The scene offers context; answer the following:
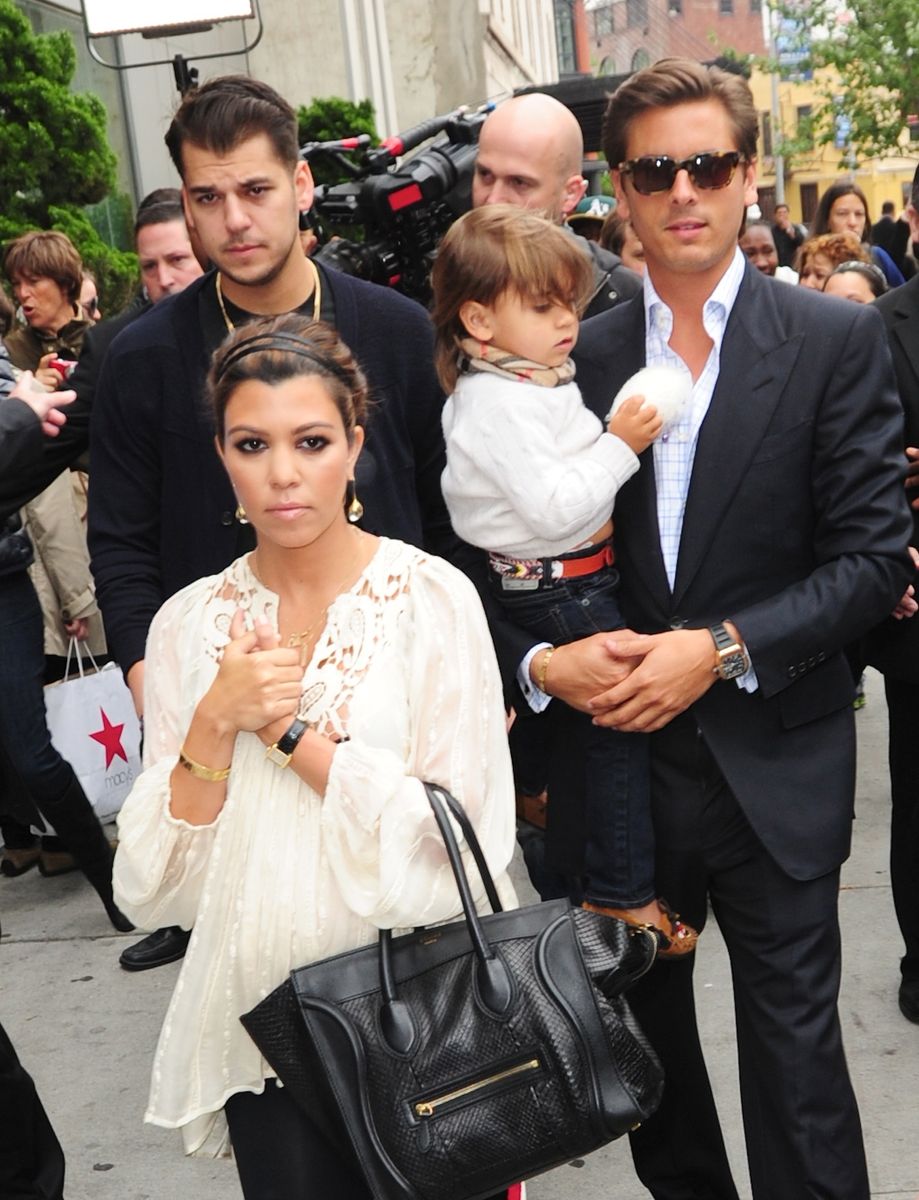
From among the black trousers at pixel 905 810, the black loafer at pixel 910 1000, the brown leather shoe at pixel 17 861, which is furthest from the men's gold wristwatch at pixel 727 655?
the brown leather shoe at pixel 17 861

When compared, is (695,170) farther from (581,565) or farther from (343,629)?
Result: (343,629)

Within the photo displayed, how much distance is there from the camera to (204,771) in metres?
2.39

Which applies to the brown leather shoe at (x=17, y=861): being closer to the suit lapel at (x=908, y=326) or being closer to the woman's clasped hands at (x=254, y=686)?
the suit lapel at (x=908, y=326)

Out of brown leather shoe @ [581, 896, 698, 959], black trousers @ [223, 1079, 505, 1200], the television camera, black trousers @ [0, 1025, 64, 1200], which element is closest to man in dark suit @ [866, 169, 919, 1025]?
brown leather shoe @ [581, 896, 698, 959]

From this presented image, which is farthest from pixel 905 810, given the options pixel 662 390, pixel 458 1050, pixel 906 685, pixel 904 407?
pixel 458 1050

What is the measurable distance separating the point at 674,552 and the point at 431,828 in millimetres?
808

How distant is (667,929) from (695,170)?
4.47 feet

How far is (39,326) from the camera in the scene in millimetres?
6156

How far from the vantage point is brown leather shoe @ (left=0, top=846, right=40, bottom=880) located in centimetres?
620

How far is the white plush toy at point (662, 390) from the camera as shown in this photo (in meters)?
2.74

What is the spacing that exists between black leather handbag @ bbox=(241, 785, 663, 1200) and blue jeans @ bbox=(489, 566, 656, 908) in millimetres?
541

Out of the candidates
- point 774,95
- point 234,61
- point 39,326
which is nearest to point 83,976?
point 39,326

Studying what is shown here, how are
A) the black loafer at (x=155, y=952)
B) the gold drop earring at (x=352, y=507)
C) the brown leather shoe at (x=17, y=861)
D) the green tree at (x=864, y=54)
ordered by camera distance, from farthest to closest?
the green tree at (x=864, y=54) → the brown leather shoe at (x=17, y=861) → the black loafer at (x=155, y=952) → the gold drop earring at (x=352, y=507)

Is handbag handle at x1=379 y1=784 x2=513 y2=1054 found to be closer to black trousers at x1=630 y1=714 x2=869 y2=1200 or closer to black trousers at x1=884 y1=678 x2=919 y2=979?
black trousers at x1=630 y1=714 x2=869 y2=1200
